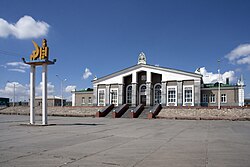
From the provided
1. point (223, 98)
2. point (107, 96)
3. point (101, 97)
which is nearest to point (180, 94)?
point (223, 98)

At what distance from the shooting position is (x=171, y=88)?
4669 centimetres

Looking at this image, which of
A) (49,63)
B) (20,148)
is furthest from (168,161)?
(49,63)

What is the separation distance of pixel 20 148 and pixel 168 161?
6.00 meters

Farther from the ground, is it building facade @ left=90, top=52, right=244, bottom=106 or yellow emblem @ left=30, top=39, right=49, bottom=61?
yellow emblem @ left=30, top=39, right=49, bottom=61

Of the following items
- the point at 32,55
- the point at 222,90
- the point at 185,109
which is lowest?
the point at 185,109

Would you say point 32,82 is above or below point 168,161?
above

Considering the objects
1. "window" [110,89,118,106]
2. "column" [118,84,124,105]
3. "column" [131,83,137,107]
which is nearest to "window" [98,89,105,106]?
"window" [110,89,118,106]

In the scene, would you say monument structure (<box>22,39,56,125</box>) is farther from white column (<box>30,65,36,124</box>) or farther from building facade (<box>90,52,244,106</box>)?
building facade (<box>90,52,244,106</box>)

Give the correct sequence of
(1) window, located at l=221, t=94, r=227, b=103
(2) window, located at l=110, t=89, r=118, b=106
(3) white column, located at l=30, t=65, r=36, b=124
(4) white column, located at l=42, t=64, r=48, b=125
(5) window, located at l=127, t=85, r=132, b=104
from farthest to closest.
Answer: (2) window, located at l=110, t=89, r=118, b=106
(5) window, located at l=127, t=85, r=132, b=104
(1) window, located at l=221, t=94, r=227, b=103
(3) white column, located at l=30, t=65, r=36, b=124
(4) white column, located at l=42, t=64, r=48, b=125

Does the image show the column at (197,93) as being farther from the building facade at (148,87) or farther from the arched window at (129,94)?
the arched window at (129,94)

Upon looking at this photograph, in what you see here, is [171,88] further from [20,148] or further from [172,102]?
[20,148]

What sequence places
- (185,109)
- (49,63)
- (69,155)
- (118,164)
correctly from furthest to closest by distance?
(185,109) < (49,63) < (69,155) < (118,164)

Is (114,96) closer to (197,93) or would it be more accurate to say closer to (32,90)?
(197,93)

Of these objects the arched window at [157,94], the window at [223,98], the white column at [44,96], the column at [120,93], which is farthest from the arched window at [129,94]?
the white column at [44,96]
